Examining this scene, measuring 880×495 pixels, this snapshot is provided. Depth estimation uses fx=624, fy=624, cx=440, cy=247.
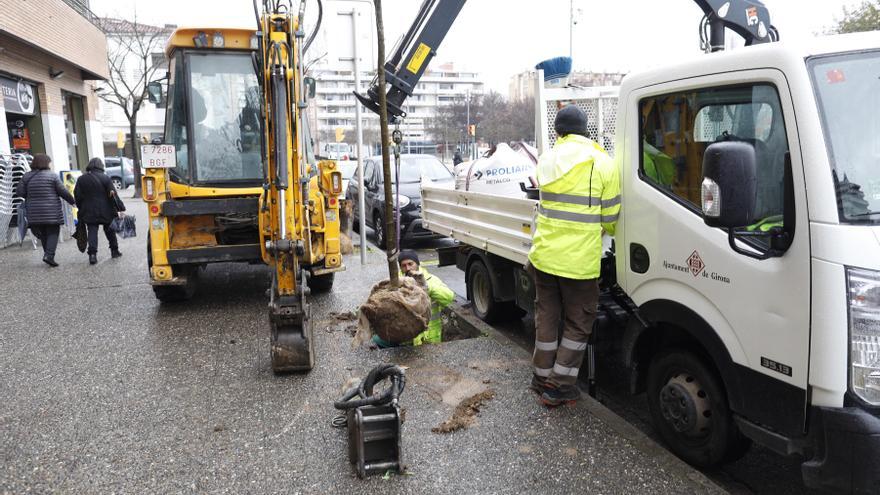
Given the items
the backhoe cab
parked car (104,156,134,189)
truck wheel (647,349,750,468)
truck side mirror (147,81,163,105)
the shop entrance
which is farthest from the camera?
parked car (104,156,134,189)

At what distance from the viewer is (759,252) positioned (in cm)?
271

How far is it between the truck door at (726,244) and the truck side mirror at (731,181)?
8.3 inches

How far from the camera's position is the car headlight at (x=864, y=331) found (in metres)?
2.29

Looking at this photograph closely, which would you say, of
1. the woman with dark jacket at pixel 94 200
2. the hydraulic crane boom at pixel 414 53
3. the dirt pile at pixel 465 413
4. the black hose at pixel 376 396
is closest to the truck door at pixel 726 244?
the dirt pile at pixel 465 413

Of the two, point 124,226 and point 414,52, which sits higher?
point 414,52

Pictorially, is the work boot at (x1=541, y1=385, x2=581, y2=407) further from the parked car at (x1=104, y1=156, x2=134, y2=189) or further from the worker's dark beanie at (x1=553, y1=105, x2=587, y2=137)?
the parked car at (x1=104, y1=156, x2=134, y2=189)

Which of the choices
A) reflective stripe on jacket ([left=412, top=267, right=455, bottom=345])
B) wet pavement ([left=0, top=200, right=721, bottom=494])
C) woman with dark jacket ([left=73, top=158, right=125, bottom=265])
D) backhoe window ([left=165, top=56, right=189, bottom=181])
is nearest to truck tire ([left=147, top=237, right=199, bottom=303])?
wet pavement ([left=0, top=200, right=721, bottom=494])

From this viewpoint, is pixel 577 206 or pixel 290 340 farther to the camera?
pixel 290 340

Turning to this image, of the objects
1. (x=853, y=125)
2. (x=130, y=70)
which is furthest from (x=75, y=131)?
(x=130, y=70)

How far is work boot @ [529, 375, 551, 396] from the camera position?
4.05 meters

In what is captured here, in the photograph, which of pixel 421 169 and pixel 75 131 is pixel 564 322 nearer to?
pixel 421 169

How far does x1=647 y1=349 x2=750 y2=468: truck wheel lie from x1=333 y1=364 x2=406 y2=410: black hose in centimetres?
144

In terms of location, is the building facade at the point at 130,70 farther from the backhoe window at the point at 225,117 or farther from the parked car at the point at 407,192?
the backhoe window at the point at 225,117

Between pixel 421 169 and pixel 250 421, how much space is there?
870cm
